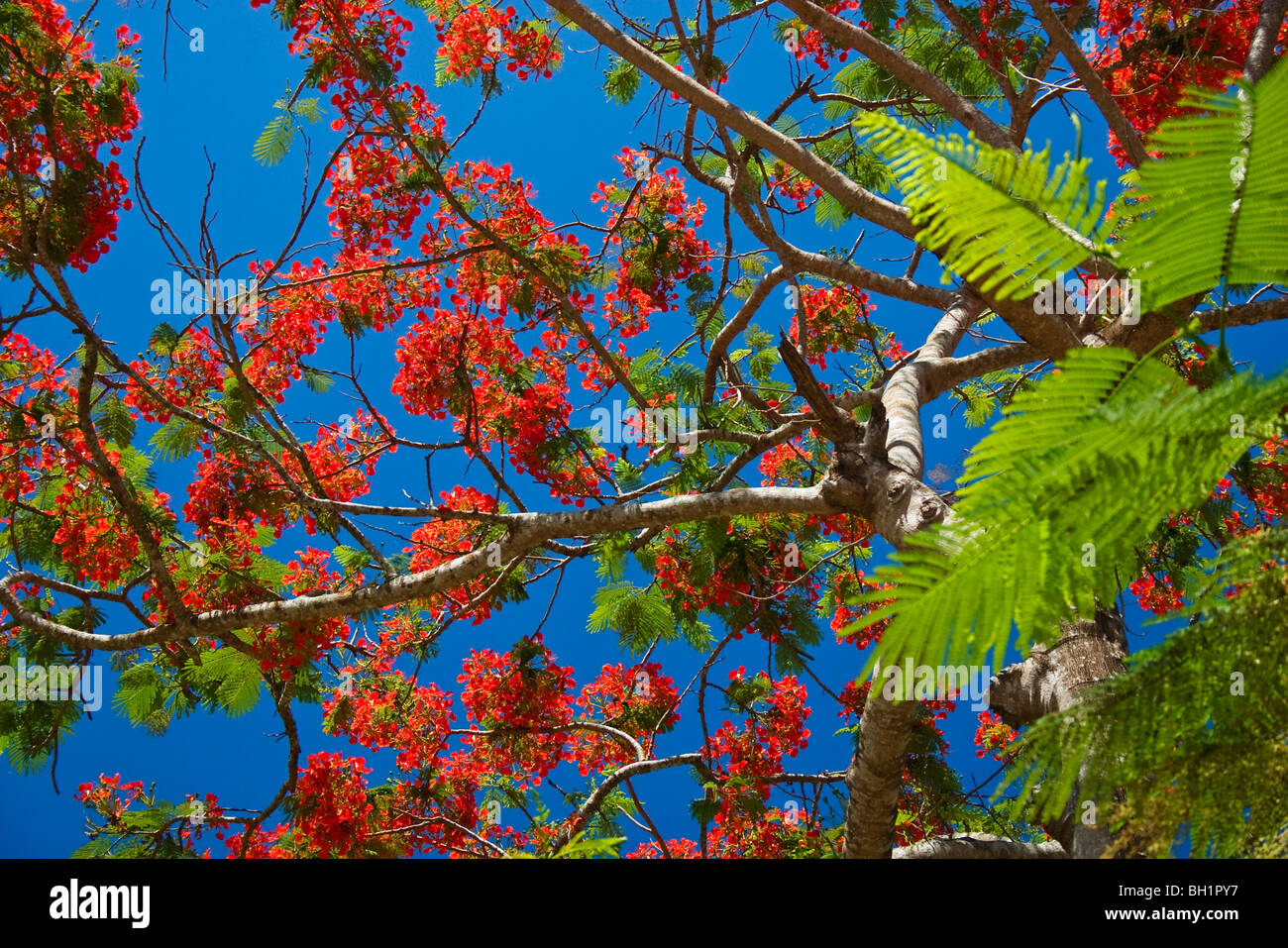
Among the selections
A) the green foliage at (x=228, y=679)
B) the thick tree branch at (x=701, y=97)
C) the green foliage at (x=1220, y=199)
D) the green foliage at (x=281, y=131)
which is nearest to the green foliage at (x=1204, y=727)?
the green foliage at (x=1220, y=199)

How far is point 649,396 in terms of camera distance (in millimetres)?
5250

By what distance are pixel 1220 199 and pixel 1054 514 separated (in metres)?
0.51

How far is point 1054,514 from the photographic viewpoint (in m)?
0.80

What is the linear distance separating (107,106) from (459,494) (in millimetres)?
2572

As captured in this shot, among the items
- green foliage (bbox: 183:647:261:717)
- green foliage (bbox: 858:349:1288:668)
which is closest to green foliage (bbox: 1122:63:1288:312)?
green foliage (bbox: 858:349:1288:668)

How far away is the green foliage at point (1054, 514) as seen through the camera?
0.78 metres

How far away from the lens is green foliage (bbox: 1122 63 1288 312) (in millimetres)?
972

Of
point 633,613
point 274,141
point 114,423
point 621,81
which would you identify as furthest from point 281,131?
point 633,613

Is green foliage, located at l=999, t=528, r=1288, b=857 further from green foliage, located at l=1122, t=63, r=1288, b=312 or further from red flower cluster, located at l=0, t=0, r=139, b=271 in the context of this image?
red flower cluster, located at l=0, t=0, r=139, b=271

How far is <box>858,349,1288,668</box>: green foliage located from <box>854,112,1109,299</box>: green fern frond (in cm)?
32

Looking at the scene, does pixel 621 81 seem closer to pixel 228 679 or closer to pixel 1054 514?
pixel 228 679
